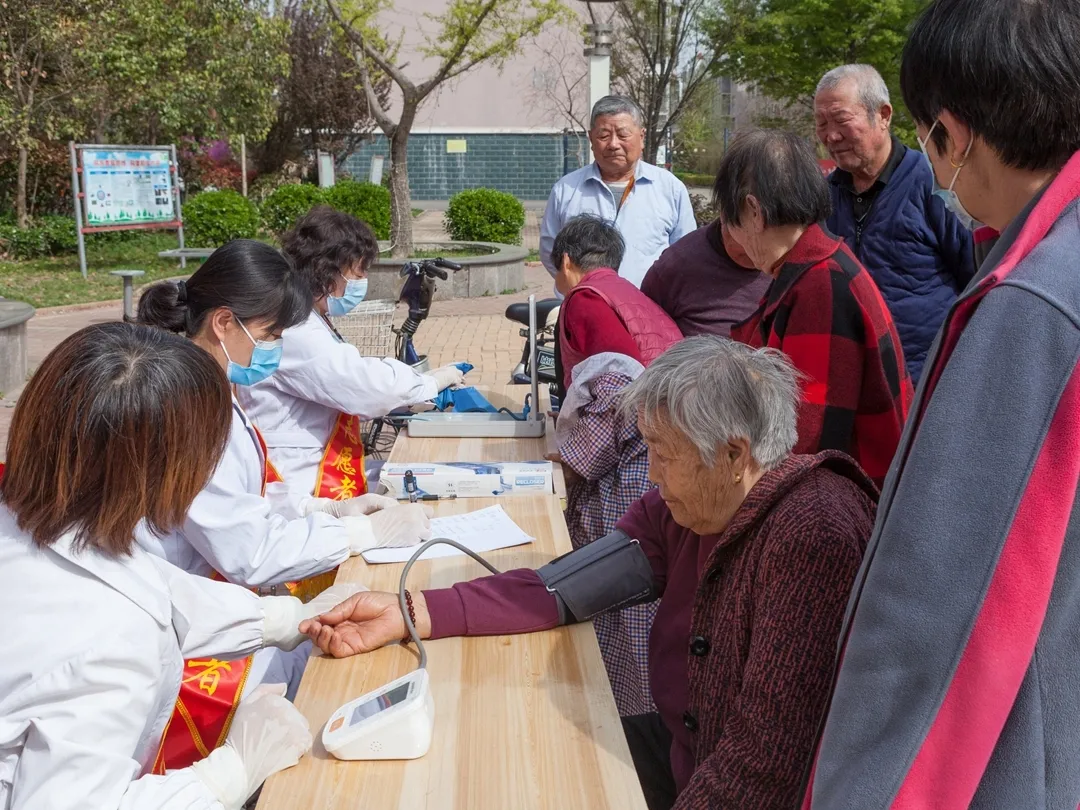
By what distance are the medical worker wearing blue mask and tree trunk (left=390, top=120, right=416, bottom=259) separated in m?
10.1

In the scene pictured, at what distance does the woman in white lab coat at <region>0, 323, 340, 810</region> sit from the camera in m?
1.42

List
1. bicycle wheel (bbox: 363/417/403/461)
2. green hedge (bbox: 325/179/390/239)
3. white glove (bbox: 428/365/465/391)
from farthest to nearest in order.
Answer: green hedge (bbox: 325/179/390/239)
bicycle wheel (bbox: 363/417/403/461)
white glove (bbox: 428/365/465/391)

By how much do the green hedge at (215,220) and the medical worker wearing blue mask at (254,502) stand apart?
43.7 ft

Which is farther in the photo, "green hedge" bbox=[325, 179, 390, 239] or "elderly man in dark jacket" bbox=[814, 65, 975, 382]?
"green hedge" bbox=[325, 179, 390, 239]

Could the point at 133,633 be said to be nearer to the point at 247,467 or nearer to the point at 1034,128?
the point at 247,467

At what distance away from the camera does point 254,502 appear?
2.48 m

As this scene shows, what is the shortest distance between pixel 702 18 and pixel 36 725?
58.2 feet

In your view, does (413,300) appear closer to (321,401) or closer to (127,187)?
(321,401)

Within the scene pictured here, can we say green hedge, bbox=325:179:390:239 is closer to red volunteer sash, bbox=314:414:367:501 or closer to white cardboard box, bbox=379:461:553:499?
red volunteer sash, bbox=314:414:367:501

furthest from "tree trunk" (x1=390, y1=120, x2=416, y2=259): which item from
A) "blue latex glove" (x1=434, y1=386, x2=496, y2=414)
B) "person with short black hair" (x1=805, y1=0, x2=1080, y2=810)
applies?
"person with short black hair" (x1=805, y1=0, x2=1080, y2=810)

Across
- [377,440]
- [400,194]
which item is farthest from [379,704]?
[400,194]

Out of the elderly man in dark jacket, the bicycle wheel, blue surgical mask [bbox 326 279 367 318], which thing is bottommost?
the bicycle wheel

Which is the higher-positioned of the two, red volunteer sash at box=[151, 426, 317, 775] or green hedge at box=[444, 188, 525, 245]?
green hedge at box=[444, 188, 525, 245]

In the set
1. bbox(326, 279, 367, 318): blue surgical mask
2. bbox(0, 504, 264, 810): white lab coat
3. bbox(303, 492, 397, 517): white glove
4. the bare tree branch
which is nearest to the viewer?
bbox(0, 504, 264, 810): white lab coat
